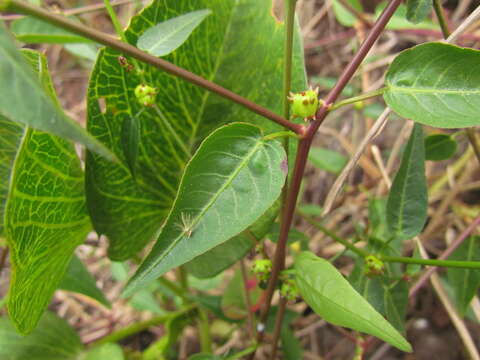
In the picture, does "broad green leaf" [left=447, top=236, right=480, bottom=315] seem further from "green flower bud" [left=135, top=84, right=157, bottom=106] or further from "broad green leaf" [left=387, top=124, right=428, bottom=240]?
"green flower bud" [left=135, top=84, right=157, bottom=106]

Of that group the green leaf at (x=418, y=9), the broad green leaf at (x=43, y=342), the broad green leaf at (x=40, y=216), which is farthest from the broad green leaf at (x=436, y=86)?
the broad green leaf at (x=43, y=342)

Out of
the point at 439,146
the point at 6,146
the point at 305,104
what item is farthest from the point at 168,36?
the point at 439,146

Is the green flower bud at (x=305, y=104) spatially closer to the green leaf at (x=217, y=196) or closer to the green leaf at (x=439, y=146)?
the green leaf at (x=217, y=196)

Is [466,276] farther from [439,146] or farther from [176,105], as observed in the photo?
[176,105]

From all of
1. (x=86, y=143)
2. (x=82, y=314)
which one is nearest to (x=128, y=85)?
(x=86, y=143)

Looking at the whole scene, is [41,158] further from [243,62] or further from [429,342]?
[429,342]
